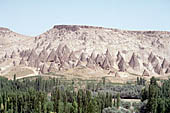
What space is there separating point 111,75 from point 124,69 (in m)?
11.1

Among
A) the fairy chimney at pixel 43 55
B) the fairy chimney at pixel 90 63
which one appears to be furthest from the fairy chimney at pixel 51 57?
the fairy chimney at pixel 90 63

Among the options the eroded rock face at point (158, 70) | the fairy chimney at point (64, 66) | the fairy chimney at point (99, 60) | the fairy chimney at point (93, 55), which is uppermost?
the fairy chimney at point (93, 55)

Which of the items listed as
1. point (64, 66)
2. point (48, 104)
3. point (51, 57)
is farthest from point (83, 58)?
point (48, 104)

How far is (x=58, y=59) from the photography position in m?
160

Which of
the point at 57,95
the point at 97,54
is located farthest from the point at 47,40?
the point at 57,95

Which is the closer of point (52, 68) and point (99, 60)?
point (52, 68)

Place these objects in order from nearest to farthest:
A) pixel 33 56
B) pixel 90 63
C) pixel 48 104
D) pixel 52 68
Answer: pixel 48 104 → pixel 52 68 → pixel 90 63 → pixel 33 56

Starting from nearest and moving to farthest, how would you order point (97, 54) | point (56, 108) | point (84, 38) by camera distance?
1. point (56, 108)
2. point (97, 54)
3. point (84, 38)

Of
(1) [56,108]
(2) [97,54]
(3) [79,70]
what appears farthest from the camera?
(2) [97,54]

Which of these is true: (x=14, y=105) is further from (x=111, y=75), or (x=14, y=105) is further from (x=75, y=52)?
(x=75, y=52)

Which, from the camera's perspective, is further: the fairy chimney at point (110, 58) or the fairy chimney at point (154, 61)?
the fairy chimney at point (154, 61)

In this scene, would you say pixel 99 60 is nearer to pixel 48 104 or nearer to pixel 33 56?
pixel 33 56

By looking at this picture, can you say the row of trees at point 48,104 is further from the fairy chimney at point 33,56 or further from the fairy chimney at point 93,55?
the fairy chimney at point 33,56

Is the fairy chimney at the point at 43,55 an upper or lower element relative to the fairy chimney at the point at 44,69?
upper
